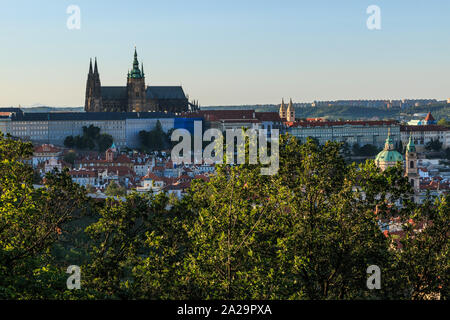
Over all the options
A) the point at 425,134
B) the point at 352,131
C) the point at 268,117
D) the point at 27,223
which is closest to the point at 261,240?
the point at 27,223

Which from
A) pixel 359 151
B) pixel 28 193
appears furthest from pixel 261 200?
pixel 359 151

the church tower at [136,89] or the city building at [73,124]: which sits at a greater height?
the church tower at [136,89]

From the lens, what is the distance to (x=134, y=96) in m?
104

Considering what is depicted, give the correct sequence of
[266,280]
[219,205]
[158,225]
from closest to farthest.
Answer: [266,280], [219,205], [158,225]

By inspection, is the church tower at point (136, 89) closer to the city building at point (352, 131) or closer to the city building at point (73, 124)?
the city building at point (73, 124)

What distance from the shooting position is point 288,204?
12.4m

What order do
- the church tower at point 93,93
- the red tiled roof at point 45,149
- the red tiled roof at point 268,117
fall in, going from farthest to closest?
1. the red tiled roof at point 268,117
2. the church tower at point 93,93
3. the red tiled roof at point 45,149

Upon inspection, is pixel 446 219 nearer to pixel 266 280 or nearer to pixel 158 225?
pixel 266 280

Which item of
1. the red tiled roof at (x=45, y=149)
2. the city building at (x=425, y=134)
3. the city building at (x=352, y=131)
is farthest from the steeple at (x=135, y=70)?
the city building at (x=425, y=134)

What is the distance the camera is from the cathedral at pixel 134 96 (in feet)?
331

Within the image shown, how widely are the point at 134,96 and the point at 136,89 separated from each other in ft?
3.07

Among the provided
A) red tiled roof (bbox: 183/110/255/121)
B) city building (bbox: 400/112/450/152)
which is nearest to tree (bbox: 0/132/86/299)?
red tiled roof (bbox: 183/110/255/121)

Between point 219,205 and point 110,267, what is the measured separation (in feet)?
6.80

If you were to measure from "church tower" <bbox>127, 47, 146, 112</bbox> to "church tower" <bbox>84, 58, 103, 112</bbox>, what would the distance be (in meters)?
4.09
